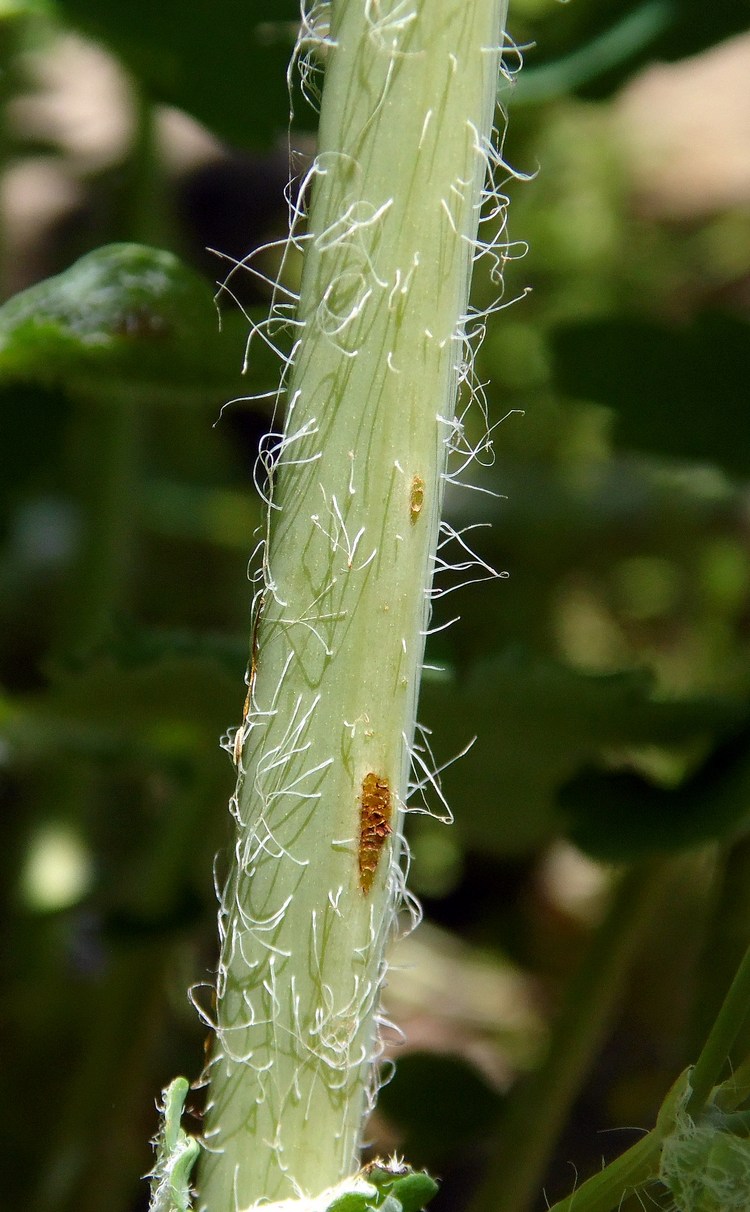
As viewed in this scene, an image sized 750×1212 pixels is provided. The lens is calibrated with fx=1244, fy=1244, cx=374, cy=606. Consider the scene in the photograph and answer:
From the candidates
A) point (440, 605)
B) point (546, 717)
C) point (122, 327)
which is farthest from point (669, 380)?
point (440, 605)

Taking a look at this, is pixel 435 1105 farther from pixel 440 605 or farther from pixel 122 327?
pixel 440 605

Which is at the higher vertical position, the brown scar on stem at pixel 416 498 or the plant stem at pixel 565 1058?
the brown scar on stem at pixel 416 498

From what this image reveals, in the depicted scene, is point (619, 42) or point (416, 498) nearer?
point (416, 498)

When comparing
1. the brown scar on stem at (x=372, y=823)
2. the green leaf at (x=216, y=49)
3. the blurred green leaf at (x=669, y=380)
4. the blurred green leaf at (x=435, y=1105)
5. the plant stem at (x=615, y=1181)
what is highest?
the green leaf at (x=216, y=49)

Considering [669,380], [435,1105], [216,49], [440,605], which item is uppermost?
[216,49]

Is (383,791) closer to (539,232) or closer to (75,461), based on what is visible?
(75,461)

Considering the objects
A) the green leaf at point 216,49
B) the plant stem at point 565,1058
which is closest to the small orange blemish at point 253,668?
the plant stem at point 565,1058

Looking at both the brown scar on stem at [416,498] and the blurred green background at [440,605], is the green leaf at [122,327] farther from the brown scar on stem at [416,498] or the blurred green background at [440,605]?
the brown scar on stem at [416,498]

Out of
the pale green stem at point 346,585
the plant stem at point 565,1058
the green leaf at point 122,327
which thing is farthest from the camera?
the plant stem at point 565,1058
